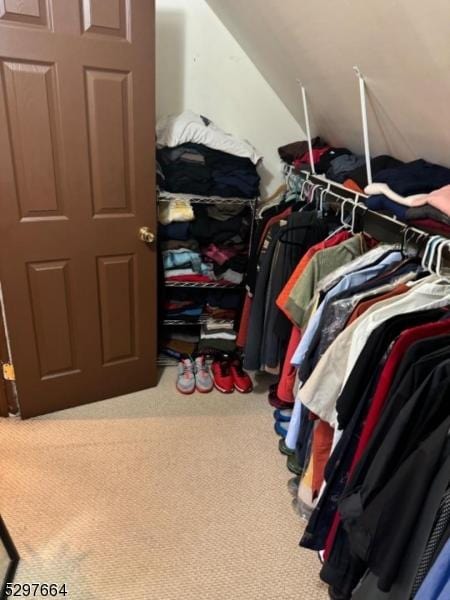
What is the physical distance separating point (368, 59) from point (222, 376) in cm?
172

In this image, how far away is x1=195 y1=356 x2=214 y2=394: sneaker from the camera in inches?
93.9

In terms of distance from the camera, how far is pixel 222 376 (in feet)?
7.99

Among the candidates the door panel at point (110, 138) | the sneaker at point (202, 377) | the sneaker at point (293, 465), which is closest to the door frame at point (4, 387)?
the door panel at point (110, 138)

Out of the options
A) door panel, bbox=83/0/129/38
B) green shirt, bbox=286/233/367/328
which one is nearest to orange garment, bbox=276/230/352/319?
green shirt, bbox=286/233/367/328

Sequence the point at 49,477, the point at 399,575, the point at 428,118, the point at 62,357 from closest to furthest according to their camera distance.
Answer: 1. the point at 399,575
2. the point at 428,118
3. the point at 49,477
4. the point at 62,357

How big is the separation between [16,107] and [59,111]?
0.16 meters

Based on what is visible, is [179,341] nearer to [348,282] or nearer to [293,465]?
[293,465]

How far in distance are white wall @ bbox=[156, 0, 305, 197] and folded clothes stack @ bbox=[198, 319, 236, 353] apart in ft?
3.38

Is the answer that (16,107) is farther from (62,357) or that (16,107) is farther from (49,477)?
(49,477)

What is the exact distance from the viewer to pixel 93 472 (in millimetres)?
1813

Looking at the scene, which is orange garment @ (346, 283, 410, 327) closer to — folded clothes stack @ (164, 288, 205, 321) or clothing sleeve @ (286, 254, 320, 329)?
clothing sleeve @ (286, 254, 320, 329)

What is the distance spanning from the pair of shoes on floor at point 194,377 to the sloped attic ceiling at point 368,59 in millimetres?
1484

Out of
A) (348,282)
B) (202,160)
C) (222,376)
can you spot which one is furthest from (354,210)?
(222,376)

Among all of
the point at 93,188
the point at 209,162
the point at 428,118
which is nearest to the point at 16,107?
the point at 93,188
